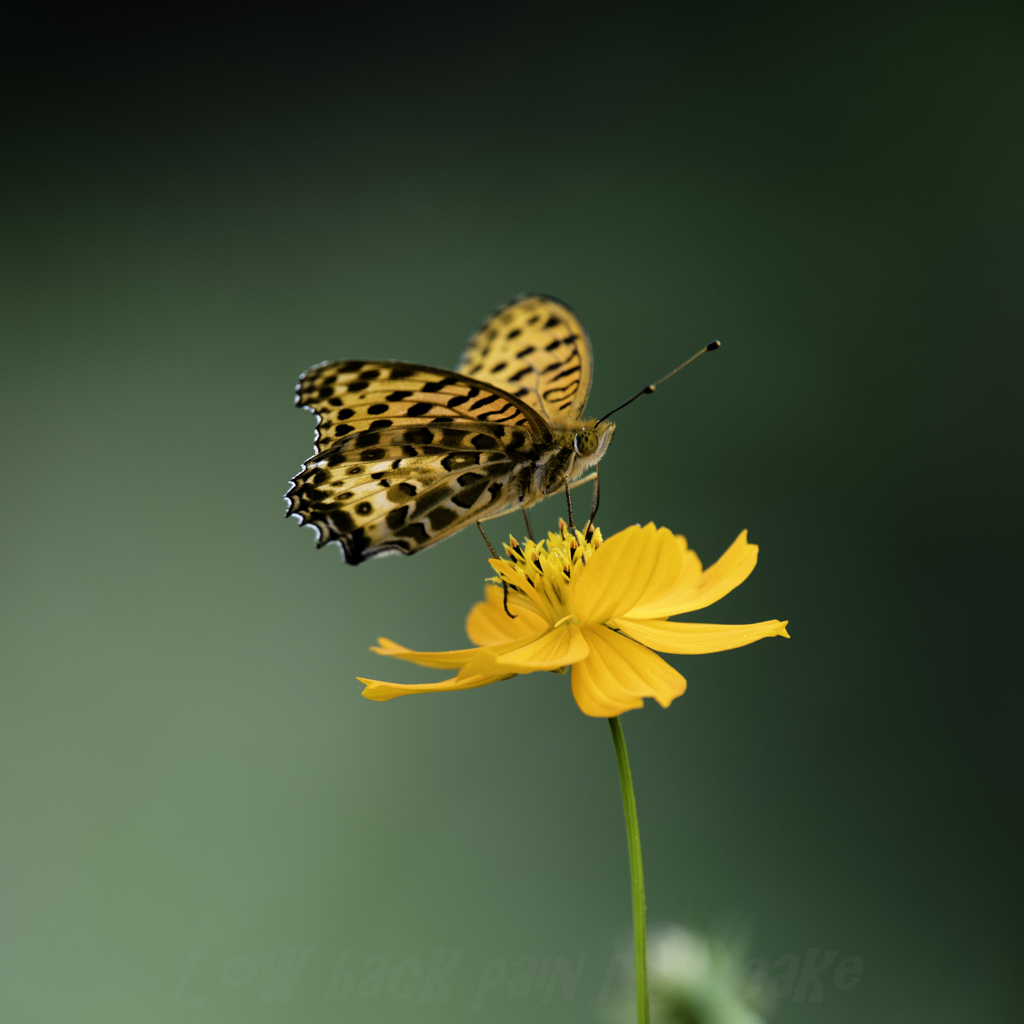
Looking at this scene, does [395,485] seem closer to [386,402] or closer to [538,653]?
[386,402]

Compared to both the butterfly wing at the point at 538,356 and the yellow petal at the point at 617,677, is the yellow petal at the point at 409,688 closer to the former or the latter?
the yellow petal at the point at 617,677

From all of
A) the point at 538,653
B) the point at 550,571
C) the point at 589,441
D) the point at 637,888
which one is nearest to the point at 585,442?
the point at 589,441

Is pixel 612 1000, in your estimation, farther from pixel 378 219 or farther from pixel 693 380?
pixel 378 219

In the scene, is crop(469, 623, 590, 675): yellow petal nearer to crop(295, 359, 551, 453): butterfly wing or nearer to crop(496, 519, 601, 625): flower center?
crop(496, 519, 601, 625): flower center

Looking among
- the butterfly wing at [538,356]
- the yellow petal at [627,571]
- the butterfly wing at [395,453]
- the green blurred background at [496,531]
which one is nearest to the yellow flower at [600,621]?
the yellow petal at [627,571]

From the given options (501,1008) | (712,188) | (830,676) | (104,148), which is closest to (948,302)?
(712,188)

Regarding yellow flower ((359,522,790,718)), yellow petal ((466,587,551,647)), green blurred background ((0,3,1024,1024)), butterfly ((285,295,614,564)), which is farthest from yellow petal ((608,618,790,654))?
green blurred background ((0,3,1024,1024))
